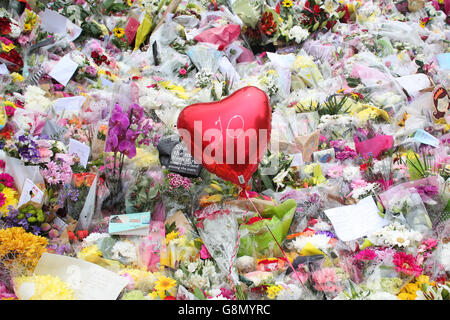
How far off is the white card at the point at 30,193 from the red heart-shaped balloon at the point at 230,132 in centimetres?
65

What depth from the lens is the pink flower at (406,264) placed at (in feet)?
4.61

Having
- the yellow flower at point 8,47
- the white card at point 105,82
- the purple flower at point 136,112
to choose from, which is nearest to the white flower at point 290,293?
the purple flower at point 136,112

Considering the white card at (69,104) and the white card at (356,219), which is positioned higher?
the white card at (356,219)

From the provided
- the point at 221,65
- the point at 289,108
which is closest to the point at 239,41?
the point at 221,65

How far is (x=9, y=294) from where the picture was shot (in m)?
1.37

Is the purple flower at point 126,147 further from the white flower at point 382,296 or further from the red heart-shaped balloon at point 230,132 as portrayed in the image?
the white flower at point 382,296

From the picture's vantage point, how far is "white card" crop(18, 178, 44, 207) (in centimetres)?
165

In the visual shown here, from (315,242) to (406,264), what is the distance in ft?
1.05

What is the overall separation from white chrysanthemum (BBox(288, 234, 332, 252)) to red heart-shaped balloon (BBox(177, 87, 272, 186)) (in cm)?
31

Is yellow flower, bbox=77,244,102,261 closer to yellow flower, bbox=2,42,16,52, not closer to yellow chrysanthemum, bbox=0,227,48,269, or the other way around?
yellow chrysanthemum, bbox=0,227,48,269

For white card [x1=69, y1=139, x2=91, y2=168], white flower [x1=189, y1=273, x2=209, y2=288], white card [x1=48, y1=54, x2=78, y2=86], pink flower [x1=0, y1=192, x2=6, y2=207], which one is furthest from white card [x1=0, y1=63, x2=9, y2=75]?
white flower [x1=189, y1=273, x2=209, y2=288]

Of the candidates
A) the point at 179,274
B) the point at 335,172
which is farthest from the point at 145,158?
the point at 335,172
